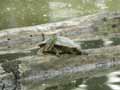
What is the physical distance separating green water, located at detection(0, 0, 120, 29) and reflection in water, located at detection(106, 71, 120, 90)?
579 centimetres

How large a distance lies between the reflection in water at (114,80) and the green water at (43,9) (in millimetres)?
5791

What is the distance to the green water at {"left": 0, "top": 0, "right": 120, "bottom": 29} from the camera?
1194cm

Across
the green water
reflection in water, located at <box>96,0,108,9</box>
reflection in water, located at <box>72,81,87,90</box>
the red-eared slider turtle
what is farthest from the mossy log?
reflection in water, located at <box>96,0,108,9</box>

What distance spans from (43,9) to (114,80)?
8.54m

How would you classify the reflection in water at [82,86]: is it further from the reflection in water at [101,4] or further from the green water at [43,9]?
the reflection in water at [101,4]

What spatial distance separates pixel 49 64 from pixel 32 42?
2.30 meters

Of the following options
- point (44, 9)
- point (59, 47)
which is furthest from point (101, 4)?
point (59, 47)

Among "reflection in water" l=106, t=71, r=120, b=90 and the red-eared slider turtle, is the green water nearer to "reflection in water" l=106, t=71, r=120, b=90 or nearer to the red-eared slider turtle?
the red-eared slider turtle

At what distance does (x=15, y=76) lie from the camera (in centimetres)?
552

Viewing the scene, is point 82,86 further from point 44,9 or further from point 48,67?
point 44,9

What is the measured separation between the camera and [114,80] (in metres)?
5.69

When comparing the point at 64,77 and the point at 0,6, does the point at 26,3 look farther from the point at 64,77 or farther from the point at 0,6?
the point at 64,77

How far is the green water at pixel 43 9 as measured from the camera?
11.9 m

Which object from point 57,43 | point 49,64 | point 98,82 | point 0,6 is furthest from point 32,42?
point 0,6
